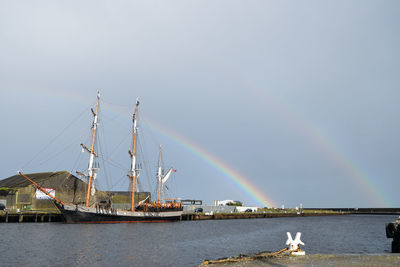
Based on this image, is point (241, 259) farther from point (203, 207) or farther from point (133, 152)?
point (203, 207)

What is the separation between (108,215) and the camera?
82500 mm

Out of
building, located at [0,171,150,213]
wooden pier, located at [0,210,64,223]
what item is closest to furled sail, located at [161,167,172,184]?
building, located at [0,171,150,213]

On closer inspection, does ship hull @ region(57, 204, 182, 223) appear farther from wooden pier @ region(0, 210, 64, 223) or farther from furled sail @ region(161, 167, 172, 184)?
furled sail @ region(161, 167, 172, 184)

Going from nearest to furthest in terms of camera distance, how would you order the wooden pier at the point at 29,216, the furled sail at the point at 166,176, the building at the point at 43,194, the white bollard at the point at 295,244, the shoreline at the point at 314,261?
the shoreline at the point at 314,261 → the white bollard at the point at 295,244 → the wooden pier at the point at 29,216 → the building at the point at 43,194 → the furled sail at the point at 166,176

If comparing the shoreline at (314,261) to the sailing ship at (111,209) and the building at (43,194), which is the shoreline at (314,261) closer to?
the sailing ship at (111,209)

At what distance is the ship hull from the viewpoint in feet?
248

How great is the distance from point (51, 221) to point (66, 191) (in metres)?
9.71

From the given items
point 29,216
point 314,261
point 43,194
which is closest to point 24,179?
point 43,194

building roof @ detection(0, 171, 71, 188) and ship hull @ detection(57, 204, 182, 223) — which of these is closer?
ship hull @ detection(57, 204, 182, 223)

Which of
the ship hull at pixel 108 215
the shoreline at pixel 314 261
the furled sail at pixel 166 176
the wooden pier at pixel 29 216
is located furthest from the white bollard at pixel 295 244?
the furled sail at pixel 166 176

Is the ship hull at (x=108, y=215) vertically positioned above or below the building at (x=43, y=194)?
below

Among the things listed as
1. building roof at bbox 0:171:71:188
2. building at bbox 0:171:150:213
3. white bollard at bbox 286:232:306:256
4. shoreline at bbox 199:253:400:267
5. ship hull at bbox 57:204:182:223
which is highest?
building roof at bbox 0:171:71:188

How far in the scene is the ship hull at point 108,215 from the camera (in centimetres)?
7556

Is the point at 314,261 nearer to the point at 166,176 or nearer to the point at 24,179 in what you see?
the point at 24,179
